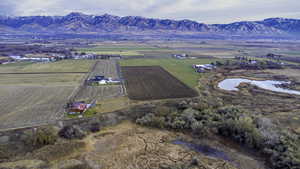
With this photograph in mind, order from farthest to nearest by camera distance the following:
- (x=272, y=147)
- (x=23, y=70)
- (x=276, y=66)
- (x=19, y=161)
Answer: (x=276, y=66), (x=23, y=70), (x=272, y=147), (x=19, y=161)

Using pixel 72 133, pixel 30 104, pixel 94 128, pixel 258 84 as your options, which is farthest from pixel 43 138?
pixel 258 84

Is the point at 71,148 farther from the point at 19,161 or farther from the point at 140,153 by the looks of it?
the point at 140,153

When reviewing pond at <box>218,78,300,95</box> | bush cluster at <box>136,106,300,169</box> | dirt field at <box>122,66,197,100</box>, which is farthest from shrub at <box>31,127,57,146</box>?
pond at <box>218,78,300,95</box>

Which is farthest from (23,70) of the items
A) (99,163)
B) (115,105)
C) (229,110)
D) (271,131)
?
(271,131)

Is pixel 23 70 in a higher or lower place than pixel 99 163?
higher

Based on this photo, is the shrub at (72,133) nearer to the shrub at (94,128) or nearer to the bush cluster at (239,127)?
the shrub at (94,128)

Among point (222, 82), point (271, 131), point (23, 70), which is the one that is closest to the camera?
point (271, 131)

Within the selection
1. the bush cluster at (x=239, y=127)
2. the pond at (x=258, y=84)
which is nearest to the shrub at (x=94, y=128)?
the bush cluster at (x=239, y=127)

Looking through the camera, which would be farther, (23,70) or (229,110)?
(23,70)
